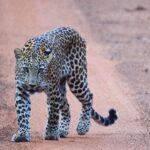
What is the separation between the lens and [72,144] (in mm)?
10094

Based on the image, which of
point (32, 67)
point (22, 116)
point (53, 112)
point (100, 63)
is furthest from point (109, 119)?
point (100, 63)

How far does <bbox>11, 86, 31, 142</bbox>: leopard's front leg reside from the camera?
10109 mm

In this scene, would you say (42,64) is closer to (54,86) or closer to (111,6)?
(54,86)

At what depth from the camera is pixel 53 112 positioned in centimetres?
1017

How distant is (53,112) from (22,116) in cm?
40

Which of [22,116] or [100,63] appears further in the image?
[100,63]

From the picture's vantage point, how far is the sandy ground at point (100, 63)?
10.6 m

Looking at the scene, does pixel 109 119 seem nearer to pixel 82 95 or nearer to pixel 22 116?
pixel 82 95

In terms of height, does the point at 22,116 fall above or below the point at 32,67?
below

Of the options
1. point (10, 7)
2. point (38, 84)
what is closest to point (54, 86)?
point (38, 84)

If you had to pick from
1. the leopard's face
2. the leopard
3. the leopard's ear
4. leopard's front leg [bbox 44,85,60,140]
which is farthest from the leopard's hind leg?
the leopard's ear

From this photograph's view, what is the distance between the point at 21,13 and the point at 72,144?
13711 millimetres

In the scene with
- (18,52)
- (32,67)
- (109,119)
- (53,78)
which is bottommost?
(109,119)

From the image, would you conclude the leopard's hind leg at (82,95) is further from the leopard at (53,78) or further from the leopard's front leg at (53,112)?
the leopard's front leg at (53,112)
